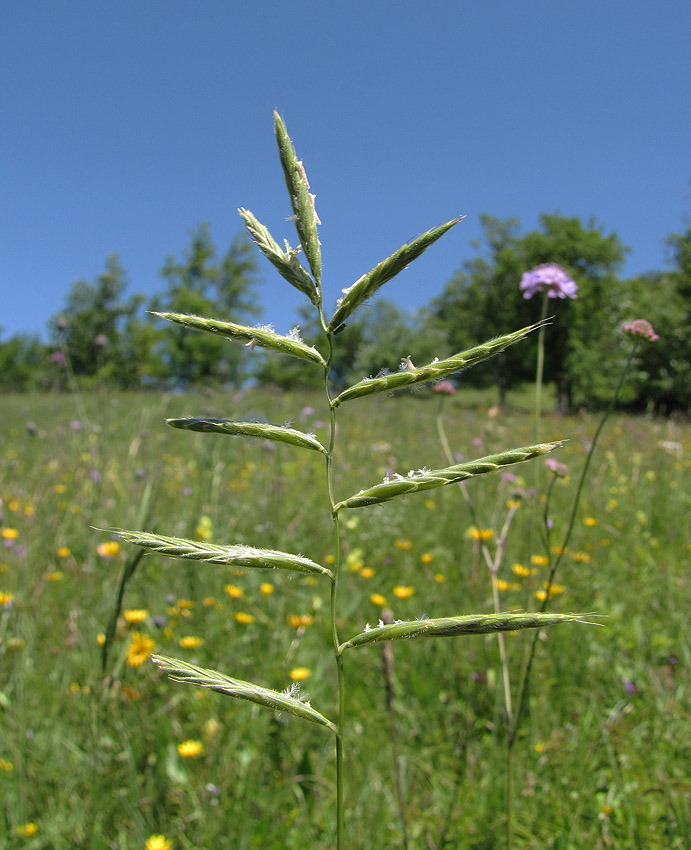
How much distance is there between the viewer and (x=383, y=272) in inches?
18.5

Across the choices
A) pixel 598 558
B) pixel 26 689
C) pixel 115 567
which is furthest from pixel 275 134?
pixel 598 558

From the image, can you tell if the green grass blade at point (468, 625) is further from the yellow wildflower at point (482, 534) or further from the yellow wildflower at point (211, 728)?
the yellow wildflower at point (211, 728)

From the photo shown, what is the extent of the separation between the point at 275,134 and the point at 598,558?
10.3ft

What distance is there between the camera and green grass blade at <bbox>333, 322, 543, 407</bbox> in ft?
1.48

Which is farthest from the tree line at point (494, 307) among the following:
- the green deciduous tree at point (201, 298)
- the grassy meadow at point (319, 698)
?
the grassy meadow at point (319, 698)

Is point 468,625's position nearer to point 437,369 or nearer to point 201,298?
point 437,369

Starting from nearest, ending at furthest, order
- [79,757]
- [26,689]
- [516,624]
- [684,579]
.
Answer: [516,624], [79,757], [26,689], [684,579]

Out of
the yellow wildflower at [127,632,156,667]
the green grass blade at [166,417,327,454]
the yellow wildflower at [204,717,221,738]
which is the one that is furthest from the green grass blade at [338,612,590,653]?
the yellow wildflower at [127,632,156,667]

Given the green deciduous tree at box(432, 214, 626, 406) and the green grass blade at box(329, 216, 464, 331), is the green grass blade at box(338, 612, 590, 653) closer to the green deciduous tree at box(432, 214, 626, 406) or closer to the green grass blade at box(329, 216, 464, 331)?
the green grass blade at box(329, 216, 464, 331)

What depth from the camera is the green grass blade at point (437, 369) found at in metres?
0.45

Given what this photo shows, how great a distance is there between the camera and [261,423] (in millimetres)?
527

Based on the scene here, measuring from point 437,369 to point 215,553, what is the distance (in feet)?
0.76

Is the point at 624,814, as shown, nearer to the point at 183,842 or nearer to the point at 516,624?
the point at 183,842

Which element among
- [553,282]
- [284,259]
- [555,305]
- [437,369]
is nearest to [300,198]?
[284,259]
